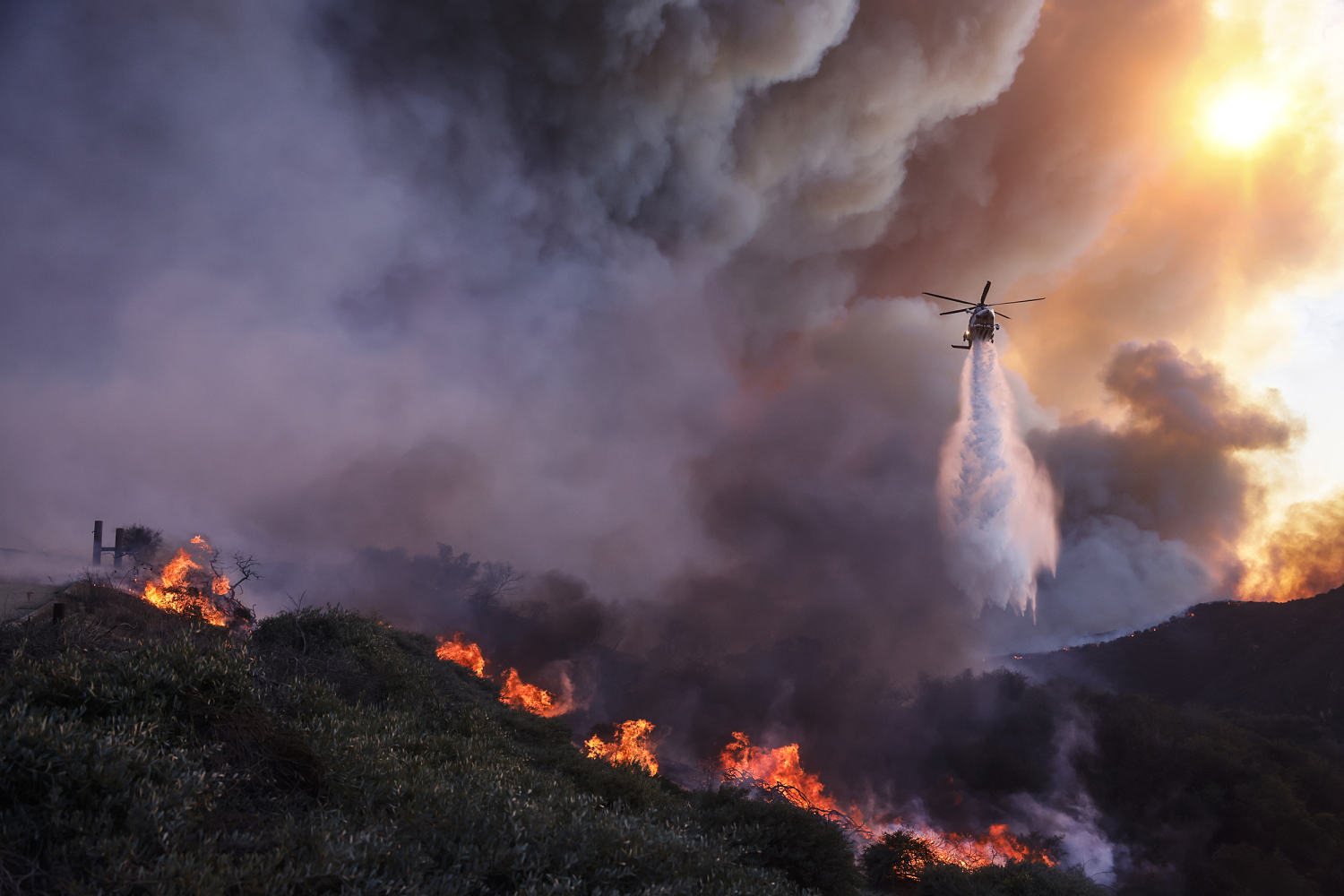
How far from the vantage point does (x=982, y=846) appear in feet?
139

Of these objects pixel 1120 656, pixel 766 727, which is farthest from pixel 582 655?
pixel 1120 656

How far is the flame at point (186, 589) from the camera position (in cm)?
2891

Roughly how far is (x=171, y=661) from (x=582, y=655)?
8203cm

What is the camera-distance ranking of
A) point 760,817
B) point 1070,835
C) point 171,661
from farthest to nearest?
point 1070,835, point 760,817, point 171,661

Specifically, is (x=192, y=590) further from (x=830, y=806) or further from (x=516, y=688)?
(x=830, y=806)

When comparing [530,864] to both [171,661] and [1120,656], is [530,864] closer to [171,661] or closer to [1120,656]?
Result: [171,661]

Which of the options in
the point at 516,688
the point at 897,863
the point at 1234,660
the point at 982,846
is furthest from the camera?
the point at 1234,660

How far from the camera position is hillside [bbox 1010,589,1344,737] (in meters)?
75.2

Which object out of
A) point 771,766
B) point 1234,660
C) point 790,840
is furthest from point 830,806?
point 1234,660

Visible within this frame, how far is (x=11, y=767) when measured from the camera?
596 centimetres

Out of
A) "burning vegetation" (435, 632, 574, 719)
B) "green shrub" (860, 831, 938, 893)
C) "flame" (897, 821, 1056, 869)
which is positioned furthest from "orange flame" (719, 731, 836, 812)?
"green shrub" (860, 831, 938, 893)

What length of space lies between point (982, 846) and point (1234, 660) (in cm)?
7987

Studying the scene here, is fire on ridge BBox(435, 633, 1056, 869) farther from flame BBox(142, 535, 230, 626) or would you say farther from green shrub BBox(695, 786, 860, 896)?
green shrub BBox(695, 786, 860, 896)

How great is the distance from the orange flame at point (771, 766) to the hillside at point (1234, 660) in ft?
127
